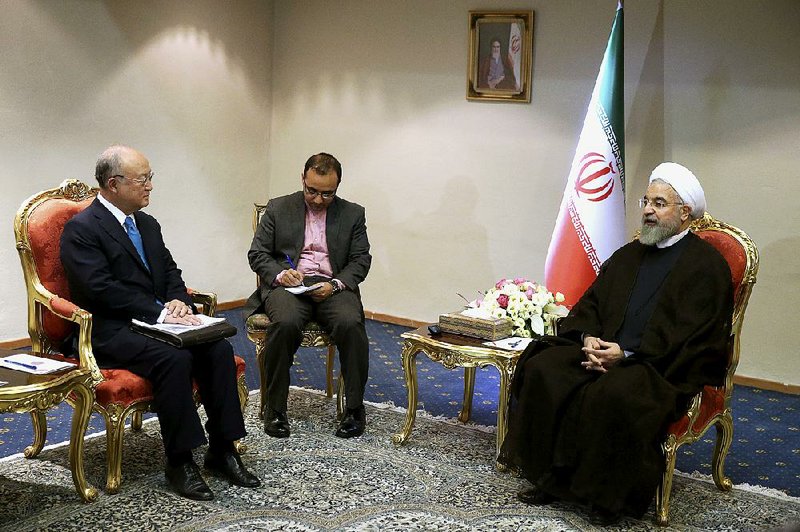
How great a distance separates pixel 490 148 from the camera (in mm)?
7219

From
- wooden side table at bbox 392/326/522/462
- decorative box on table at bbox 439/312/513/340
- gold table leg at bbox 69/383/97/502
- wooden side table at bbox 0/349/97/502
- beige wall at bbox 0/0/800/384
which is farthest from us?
beige wall at bbox 0/0/800/384

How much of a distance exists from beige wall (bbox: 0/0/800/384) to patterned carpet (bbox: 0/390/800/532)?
2.39 metres

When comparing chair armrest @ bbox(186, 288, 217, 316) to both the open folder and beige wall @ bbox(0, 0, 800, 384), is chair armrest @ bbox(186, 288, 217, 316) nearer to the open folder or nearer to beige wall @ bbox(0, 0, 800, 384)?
the open folder

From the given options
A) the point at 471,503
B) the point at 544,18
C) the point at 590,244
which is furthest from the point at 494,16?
the point at 471,503

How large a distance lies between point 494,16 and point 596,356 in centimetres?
370

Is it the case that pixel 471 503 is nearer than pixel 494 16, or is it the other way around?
pixel 471 503

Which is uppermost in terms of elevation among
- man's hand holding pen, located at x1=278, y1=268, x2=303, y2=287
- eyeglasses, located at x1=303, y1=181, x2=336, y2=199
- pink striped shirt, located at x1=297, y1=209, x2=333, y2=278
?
eyeglasses, located at x1=303, y1=181, x2=336, y2=199

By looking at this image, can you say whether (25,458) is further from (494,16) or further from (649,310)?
(494,16)

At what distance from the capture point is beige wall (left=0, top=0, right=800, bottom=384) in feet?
20.3

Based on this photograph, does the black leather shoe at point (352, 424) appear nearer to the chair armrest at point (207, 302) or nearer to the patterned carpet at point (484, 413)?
the patterned carpet at point (484, 413)

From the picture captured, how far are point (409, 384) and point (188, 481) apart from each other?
124cm

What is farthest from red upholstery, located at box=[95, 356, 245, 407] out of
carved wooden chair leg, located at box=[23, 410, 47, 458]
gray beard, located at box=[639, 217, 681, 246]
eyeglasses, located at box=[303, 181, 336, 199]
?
gray beard, located at box=[639, 217, 681, 246]

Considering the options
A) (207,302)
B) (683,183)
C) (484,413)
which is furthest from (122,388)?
(683,183)

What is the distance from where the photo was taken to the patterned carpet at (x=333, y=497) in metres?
3.75
